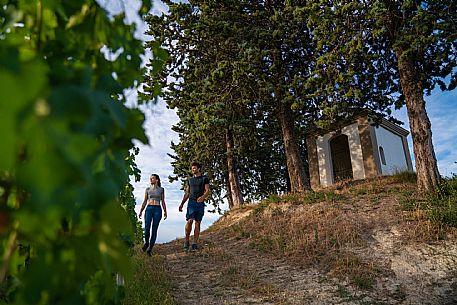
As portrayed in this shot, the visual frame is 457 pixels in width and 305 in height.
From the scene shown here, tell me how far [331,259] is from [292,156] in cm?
735

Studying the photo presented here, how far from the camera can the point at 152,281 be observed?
5.80 m

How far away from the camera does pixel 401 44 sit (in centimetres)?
973

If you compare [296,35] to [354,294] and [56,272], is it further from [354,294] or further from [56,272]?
[56,272]

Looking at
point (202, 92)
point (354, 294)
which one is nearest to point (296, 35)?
point (202, 92)

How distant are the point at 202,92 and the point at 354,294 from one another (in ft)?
31.8

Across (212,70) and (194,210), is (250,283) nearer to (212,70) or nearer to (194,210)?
(194,210)

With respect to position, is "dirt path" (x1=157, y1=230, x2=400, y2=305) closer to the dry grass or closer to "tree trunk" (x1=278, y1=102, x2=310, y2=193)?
the dry grass

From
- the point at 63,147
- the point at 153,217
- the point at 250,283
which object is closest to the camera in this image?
the point at 63,147

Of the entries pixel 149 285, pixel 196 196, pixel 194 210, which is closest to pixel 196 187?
pixel 196 196

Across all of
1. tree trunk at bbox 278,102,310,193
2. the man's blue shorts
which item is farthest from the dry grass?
the man's blue shorts

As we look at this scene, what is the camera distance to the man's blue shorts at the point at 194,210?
26.7ft

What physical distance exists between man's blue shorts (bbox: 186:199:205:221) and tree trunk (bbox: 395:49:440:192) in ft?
20.7

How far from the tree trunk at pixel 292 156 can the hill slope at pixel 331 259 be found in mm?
2756

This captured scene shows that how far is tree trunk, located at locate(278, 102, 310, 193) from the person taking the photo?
13734 millimetres
